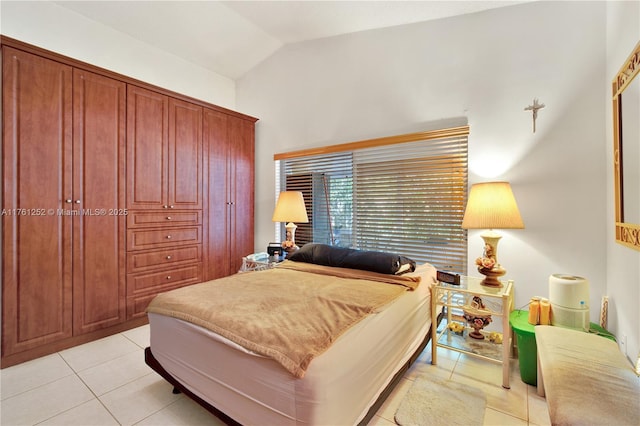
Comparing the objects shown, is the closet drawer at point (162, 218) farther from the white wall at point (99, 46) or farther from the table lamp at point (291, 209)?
the white wall at point (99, 46)

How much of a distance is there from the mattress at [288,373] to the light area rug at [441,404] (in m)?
0.22

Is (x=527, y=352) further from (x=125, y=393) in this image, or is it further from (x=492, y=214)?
(x=125, y=393)

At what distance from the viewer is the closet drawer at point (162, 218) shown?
9.28ft

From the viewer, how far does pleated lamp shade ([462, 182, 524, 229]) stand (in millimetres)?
2012

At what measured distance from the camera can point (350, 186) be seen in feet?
10.7

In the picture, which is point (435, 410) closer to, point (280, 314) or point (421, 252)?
point (280, 314)

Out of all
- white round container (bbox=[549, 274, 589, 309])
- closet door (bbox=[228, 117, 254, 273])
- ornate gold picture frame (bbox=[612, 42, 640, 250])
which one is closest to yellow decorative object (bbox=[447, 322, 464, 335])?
white round container (bbox=[549, 274, 589, 309])

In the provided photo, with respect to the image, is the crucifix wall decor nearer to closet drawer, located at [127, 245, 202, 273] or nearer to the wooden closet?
the wooden closet

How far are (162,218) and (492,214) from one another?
3.10m

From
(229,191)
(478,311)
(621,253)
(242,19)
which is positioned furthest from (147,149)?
(621,253)

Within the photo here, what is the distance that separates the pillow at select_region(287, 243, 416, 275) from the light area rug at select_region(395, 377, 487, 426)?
2.56 feet

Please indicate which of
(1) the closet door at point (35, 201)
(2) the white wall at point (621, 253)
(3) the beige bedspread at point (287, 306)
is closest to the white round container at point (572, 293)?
(2) the white wall at point (621, 253)

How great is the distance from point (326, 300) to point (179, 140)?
2.55 metres

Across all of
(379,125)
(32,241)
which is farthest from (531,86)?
(32,241)
